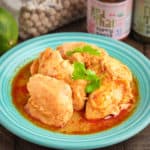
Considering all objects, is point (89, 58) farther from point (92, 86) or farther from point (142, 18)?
point (142, 18)

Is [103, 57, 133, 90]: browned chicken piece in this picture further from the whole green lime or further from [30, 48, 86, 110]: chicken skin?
the whole green lime

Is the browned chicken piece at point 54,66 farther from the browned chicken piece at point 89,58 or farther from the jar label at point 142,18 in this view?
the jar label at point 142,18

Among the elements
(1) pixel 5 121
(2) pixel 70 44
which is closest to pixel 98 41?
Result: (2) pixel 70 44

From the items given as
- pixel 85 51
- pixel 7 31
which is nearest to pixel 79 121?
pixel 85 51

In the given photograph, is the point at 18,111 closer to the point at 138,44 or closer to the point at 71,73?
the point at 71,73

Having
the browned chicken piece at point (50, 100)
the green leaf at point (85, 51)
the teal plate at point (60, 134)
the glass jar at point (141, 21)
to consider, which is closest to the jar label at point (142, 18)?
the glass jar at point (141, 21)
